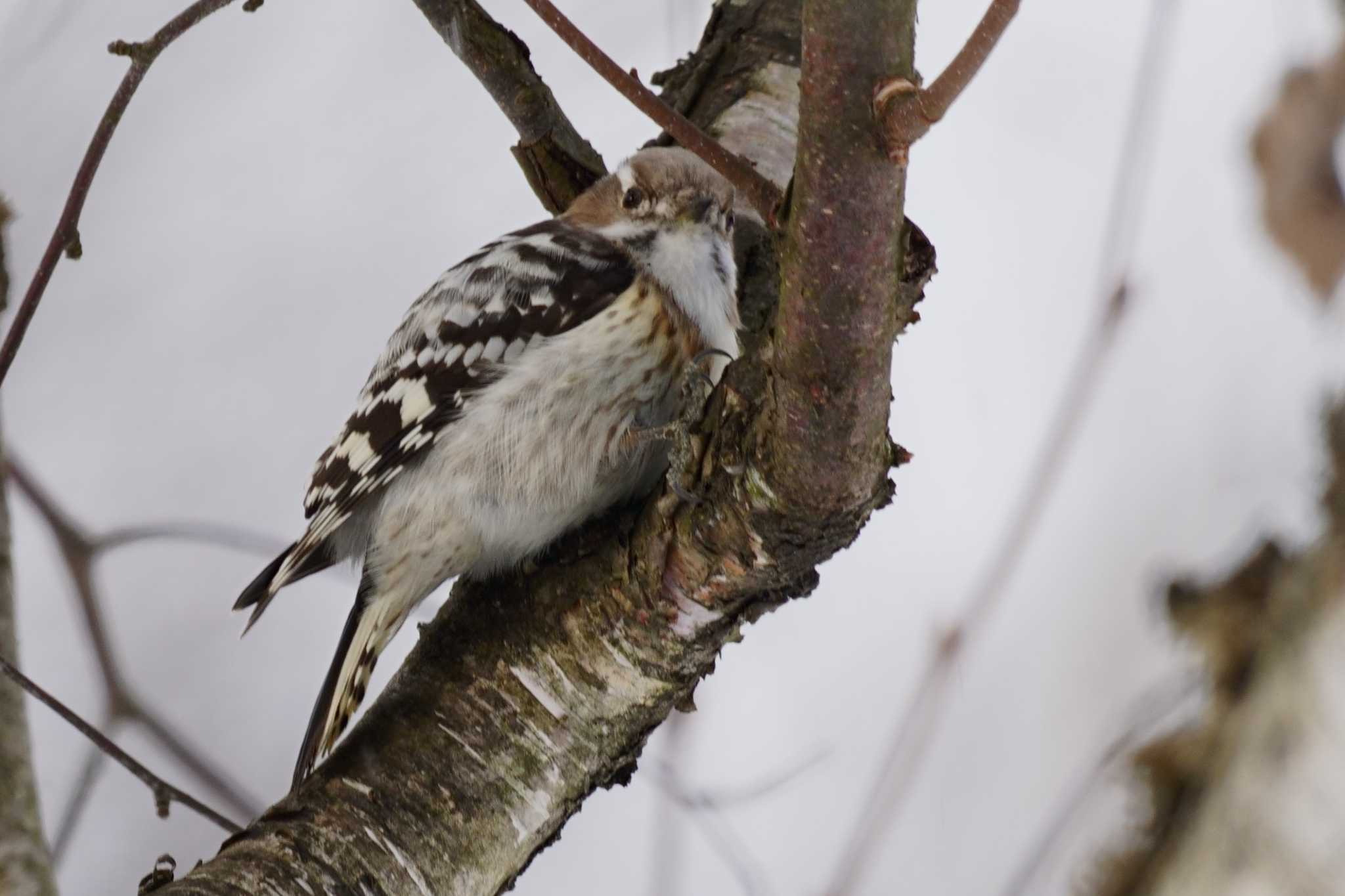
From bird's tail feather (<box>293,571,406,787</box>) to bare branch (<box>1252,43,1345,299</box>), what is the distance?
5.83 ft

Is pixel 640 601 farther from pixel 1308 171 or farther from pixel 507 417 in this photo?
pixel 1308 171

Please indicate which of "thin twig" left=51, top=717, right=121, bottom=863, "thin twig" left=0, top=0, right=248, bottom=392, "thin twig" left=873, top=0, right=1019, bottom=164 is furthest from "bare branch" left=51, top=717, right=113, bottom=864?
"thin twig" left=873, top=0, right=1019, bottom=164

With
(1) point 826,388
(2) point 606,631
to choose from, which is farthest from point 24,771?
(1) point 826,388

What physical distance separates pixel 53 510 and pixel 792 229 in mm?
1663

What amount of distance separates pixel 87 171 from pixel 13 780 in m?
0.91

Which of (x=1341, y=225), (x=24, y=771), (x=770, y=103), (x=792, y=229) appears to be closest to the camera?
(x=1341, y=225)

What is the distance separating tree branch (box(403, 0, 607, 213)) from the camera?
275 cm

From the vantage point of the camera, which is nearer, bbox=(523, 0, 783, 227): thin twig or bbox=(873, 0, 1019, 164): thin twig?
bbox=(873, 0, 1019, 164): thin twig

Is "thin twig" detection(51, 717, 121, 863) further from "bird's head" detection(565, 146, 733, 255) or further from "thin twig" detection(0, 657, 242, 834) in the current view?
"bird's head" detection(565, 146, 733, 255)

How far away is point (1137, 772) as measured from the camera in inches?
41.7

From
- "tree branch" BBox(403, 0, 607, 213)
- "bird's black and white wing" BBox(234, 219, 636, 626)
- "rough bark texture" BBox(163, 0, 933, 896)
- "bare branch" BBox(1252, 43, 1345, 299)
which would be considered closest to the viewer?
"bare branch" BBox(1252, 43, 1345, 299)

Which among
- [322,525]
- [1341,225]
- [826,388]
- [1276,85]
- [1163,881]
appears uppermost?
[322,525]

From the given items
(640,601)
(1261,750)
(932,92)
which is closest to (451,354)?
(640,601)

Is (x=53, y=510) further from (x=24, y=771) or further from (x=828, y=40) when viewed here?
(x=828, y=40)
